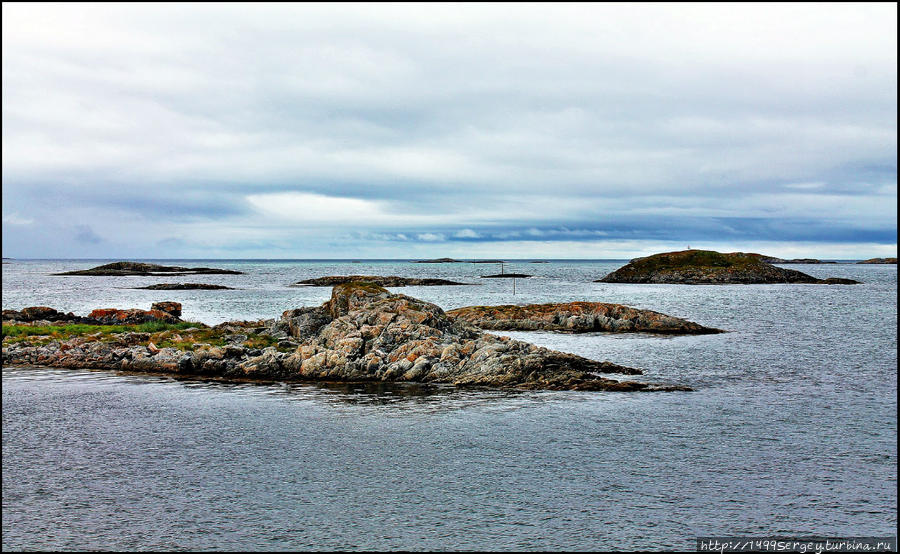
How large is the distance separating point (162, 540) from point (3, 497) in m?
5.85

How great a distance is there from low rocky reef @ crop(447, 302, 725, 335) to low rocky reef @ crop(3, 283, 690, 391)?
23754 millimetres

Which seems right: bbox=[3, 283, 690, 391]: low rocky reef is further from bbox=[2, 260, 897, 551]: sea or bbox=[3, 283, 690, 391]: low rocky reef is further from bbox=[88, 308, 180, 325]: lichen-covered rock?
bbox=[88, 308, 180, 325]: lichen-covered rock

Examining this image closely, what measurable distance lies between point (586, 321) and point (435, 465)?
51322 millimetres

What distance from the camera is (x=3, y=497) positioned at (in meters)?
17.4

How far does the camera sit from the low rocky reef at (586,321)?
223 ft

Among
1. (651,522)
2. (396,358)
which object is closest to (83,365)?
(396,358)

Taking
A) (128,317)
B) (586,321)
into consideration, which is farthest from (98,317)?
(586,321)

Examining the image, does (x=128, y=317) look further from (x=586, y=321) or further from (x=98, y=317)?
(x=586, y=321)

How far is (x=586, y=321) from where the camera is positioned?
6962 cm

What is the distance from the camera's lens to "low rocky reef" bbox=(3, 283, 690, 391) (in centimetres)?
3662

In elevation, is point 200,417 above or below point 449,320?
below

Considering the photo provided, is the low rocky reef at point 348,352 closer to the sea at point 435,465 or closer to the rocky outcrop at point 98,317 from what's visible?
the sea at point 435,465

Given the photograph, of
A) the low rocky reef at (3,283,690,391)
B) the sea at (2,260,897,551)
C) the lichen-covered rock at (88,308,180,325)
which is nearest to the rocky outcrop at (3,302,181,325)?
the lichen-covered rock at (88,308,180,325)

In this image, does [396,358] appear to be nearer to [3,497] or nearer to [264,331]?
[264,331]
